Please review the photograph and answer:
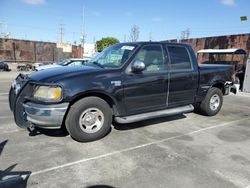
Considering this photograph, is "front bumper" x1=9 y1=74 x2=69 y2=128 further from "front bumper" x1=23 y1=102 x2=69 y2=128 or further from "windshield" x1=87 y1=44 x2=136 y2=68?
"windshield" x1=87 y1=44 x2=136 y2=68

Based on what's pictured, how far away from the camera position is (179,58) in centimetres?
494

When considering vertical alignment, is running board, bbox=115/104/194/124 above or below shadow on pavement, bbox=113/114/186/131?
above

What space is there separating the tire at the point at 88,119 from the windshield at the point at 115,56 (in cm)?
87

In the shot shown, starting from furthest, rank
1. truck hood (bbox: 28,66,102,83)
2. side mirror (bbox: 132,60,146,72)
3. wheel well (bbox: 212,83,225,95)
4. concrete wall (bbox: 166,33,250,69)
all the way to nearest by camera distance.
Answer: concrete wall (bbox: 166,33,250,69) < wheel well (bbox: 212,83,225,95) < side mirror (bbox: 132,60,146,72) < truck hood (bbox: 28,66,102,83)

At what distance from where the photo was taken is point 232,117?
231 inches

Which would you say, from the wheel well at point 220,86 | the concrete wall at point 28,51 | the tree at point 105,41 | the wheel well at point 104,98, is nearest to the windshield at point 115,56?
the wheel well at point 104,98

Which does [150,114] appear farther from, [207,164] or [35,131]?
[35,131]

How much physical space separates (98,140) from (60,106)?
1013 millimetres

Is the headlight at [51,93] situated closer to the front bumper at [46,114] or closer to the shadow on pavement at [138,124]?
the front bumper at [46,114]

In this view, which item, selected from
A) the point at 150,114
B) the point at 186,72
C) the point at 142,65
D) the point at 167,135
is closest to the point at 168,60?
the point at 186,72

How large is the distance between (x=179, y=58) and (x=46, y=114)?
316 centimetres

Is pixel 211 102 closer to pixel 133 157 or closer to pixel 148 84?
pixel 148 84

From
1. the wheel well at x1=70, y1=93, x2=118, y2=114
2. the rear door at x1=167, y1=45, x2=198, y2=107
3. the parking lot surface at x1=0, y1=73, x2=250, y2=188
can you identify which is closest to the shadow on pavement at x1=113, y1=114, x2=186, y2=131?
the parking lot surface at x1=0, y1=73, x2=250, y2=188

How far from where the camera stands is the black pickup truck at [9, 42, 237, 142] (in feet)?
11.5
